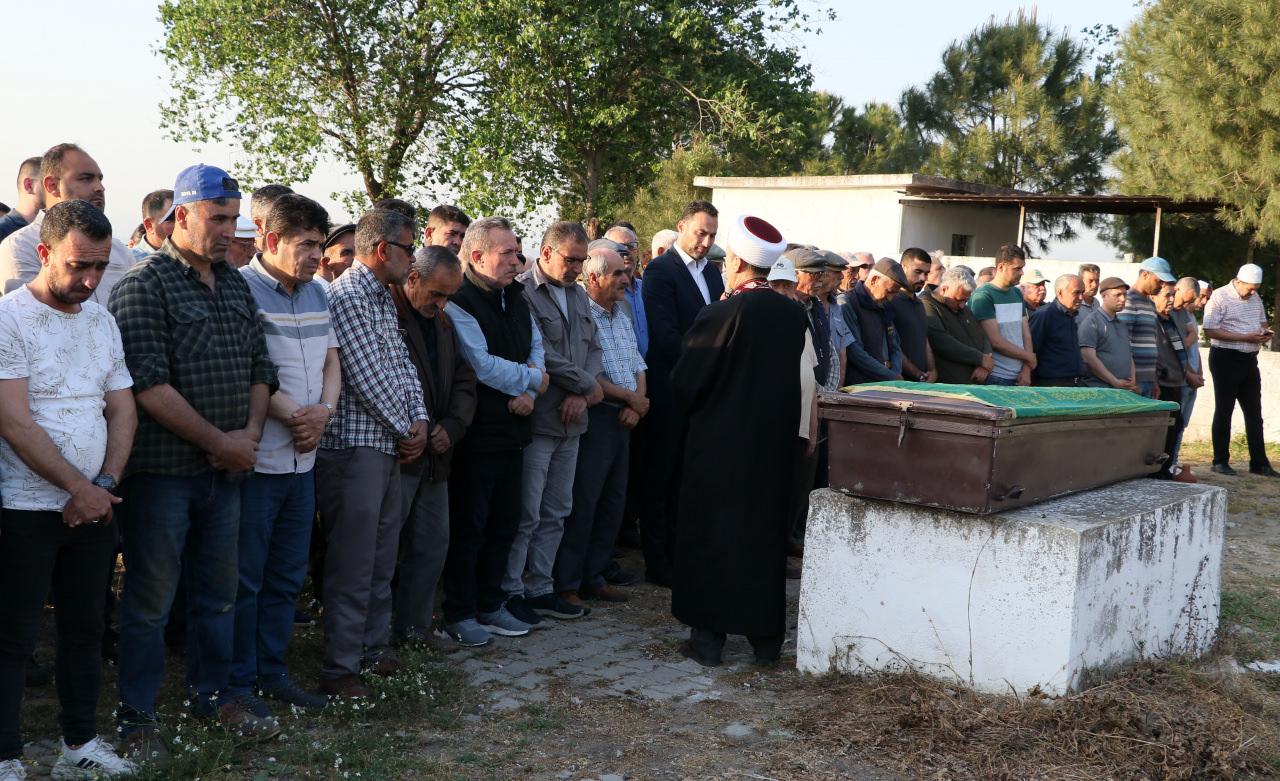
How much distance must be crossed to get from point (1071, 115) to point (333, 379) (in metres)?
33.6

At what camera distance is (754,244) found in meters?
5.53

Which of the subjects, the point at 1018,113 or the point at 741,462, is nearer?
the point at 741,462

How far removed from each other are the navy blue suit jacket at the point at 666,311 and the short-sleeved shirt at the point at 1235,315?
24.8 ft

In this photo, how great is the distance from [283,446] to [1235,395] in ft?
36.1

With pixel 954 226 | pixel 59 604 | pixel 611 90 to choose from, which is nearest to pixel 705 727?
pixel 59 604

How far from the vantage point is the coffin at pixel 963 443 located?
4.70 metres

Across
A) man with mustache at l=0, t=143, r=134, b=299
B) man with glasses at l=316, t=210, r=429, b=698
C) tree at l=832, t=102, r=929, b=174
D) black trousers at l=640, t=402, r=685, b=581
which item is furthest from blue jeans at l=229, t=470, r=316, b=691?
tree at l=832, t=102, r=929, b=174

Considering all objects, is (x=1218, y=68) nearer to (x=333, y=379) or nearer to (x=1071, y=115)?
(x=1071, y=115)

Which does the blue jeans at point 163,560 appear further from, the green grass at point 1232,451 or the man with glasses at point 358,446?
the green grass at point 1232,451

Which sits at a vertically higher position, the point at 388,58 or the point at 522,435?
the point at 388,58

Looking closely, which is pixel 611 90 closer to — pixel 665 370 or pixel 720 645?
pixel 665 370

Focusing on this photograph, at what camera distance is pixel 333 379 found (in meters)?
4.61

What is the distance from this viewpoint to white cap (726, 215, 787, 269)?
5535mm

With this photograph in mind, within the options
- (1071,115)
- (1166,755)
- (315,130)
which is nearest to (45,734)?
(1166,755)
